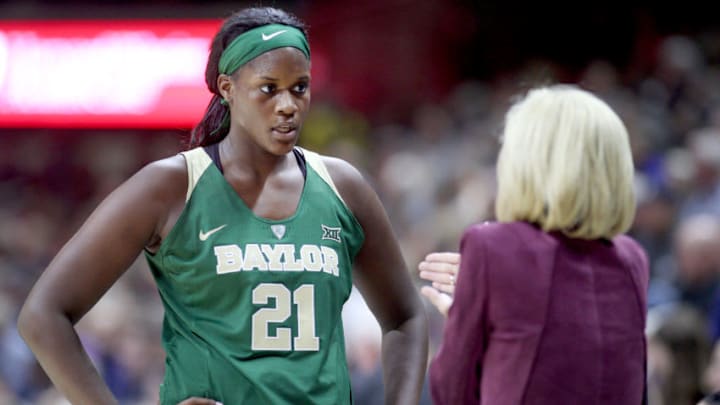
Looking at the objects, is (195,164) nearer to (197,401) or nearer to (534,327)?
(197,401)

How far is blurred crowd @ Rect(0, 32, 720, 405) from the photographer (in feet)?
20.7

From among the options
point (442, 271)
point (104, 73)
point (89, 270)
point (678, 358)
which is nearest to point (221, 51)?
point (89, 270)

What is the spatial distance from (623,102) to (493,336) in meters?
6.76

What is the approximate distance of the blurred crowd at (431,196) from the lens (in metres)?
6.30

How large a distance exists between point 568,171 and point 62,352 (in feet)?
4.16

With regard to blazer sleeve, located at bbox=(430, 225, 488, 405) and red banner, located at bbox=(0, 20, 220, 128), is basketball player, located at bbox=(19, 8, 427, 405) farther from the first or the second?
red banner, located at bbox=(0, 20, 220, 128)

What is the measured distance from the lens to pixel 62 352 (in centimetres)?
296

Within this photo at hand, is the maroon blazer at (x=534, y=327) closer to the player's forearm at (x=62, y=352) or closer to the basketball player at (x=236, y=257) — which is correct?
Result: the basketball player at (x=236, y=257)

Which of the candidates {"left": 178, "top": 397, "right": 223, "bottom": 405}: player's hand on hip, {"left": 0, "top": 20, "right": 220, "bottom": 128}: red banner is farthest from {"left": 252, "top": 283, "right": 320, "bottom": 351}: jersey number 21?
{"left": 0, "top": 20, "right": 220, "bottom": 128}: red banner

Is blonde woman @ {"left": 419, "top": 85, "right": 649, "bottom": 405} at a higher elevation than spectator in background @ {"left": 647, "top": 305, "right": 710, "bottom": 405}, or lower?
higher

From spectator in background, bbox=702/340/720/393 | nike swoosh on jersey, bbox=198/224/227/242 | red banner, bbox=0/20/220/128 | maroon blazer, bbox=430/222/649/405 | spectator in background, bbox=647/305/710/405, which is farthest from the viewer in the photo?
red banner, bbox=0/20/220/128

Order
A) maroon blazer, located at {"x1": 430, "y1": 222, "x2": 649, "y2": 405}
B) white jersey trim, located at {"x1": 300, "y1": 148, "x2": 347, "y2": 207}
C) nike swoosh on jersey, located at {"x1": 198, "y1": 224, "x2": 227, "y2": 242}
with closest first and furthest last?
maroon blazer, located at {"x1": 430, "y1": 222, "x2": 649, "y2": 405} < nike swoosh on jersey, located at {"x1": 198, "y1": 224, "x2": 227, "y2": 242} < white jersey trim, located at {"x1": 300, "y1": 148, "x2": 347, "y2": 207}

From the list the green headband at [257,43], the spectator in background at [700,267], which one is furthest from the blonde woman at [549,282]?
the spectator in background at [700,267]

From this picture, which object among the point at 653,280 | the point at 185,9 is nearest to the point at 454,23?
the point at 185,9
